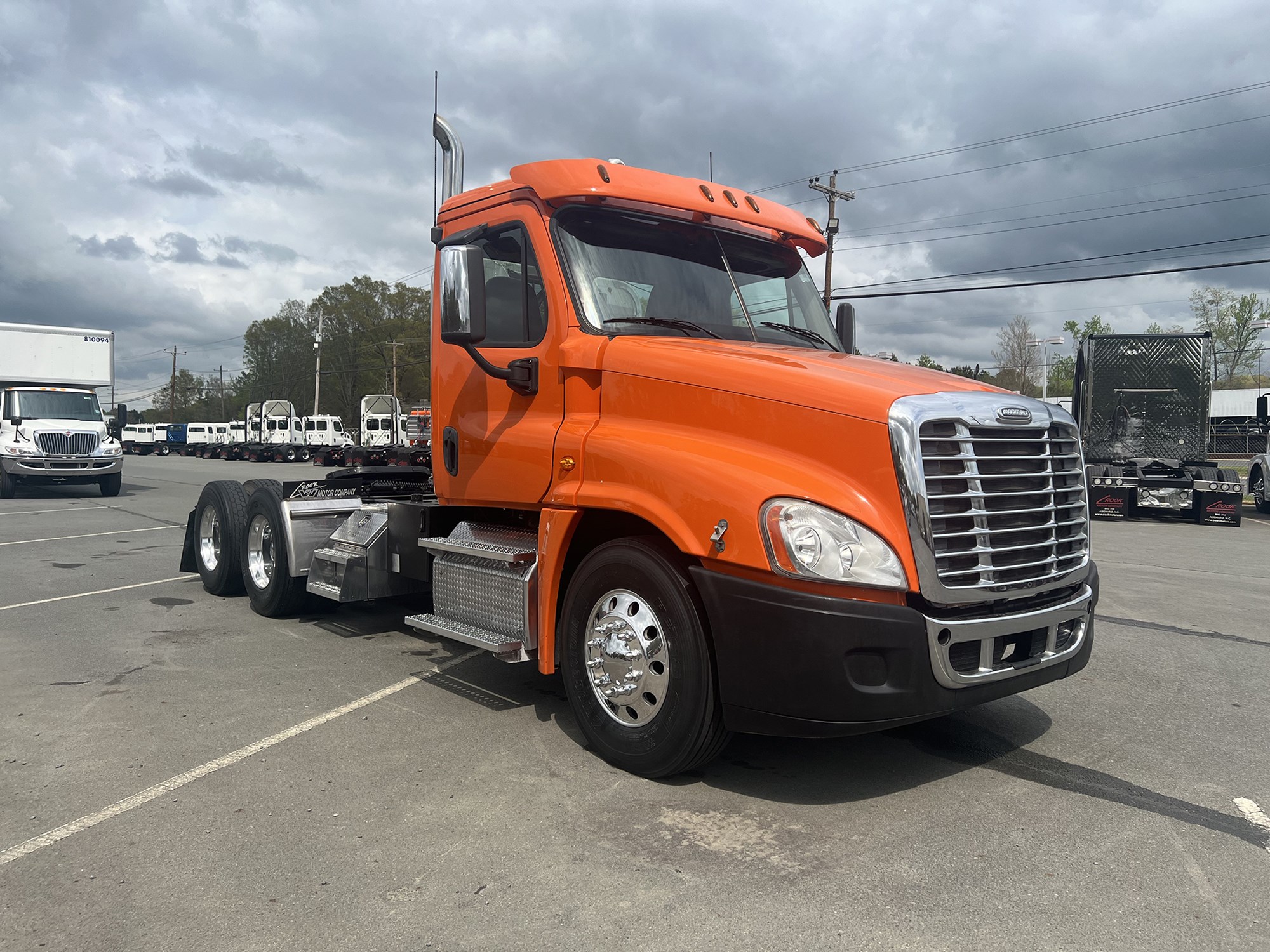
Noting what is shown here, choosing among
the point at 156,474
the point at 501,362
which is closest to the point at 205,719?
the point at 501,362

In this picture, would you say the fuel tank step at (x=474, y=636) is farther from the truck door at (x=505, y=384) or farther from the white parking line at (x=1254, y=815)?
the white parking line at (x=1254, y=815)

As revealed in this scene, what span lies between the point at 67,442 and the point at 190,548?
14368 mm

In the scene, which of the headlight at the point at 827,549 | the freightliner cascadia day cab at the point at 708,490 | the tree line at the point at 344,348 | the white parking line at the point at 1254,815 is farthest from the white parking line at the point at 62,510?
the tree line at the point at 344,348

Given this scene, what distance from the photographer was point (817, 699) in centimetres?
338

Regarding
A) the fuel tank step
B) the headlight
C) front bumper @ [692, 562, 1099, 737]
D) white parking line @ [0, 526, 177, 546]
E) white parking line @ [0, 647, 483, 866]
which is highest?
the headlight

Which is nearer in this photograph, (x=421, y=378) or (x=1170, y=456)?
(x=1170, y=456)

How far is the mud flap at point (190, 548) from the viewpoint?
8.62 meters

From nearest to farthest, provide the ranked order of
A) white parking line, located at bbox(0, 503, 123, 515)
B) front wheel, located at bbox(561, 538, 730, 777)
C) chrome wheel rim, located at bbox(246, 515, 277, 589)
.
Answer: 1. front wheel, located at bbox(561, 538, 730, 777)
2. chrome wheel rim, located at bbox(246, 515, 277, 589)
3. white parking line, located at bbox(0, 503, 123, 515)

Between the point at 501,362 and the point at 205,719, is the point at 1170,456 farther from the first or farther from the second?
the point at 205,719

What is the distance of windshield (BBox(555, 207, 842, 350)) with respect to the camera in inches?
179

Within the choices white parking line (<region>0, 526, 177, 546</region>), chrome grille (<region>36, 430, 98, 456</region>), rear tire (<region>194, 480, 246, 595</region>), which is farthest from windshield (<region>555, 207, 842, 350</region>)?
chrome grille (<region>36, 430, 98, 456</region>)

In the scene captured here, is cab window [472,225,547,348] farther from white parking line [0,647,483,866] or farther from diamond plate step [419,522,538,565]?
white parking line [0,647,483,866]

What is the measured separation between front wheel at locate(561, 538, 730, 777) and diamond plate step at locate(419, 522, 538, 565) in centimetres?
43

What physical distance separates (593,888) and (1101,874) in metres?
1.73
